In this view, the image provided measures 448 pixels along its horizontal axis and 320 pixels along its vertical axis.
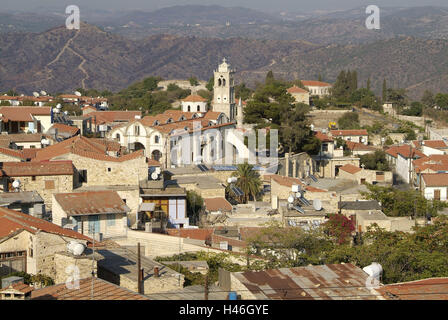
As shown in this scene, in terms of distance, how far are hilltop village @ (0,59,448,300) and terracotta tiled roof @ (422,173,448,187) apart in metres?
0.07

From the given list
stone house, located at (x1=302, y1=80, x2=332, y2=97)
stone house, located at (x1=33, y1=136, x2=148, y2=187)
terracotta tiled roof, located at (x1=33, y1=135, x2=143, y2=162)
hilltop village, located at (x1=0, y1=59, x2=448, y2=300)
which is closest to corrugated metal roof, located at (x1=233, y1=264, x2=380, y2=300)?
hilltop village, located at (x1=0, y1=59, x2=448, y2=300)

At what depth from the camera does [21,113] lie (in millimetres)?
33844

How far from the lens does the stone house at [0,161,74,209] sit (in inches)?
846

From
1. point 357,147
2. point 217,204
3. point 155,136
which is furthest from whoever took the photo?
point 357,147

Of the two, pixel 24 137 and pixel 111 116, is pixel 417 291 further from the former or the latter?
pixel 111 116

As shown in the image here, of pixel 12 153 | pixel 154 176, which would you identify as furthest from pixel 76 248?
pixel 12 153

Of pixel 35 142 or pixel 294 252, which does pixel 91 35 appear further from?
pixel 294 252

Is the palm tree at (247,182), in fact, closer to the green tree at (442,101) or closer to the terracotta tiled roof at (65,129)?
the terracotta tiled roof at (65,129)

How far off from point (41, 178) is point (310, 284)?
38.0 feet

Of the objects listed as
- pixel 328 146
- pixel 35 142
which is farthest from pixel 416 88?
pixel 35 142

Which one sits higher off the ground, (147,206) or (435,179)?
(147,206)

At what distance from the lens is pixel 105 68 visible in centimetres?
16262

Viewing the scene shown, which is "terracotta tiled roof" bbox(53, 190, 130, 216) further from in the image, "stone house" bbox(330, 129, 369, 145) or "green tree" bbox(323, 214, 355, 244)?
"stone house" bbox(330, 129, 369, 145)

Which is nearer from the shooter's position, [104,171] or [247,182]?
[104,171]
